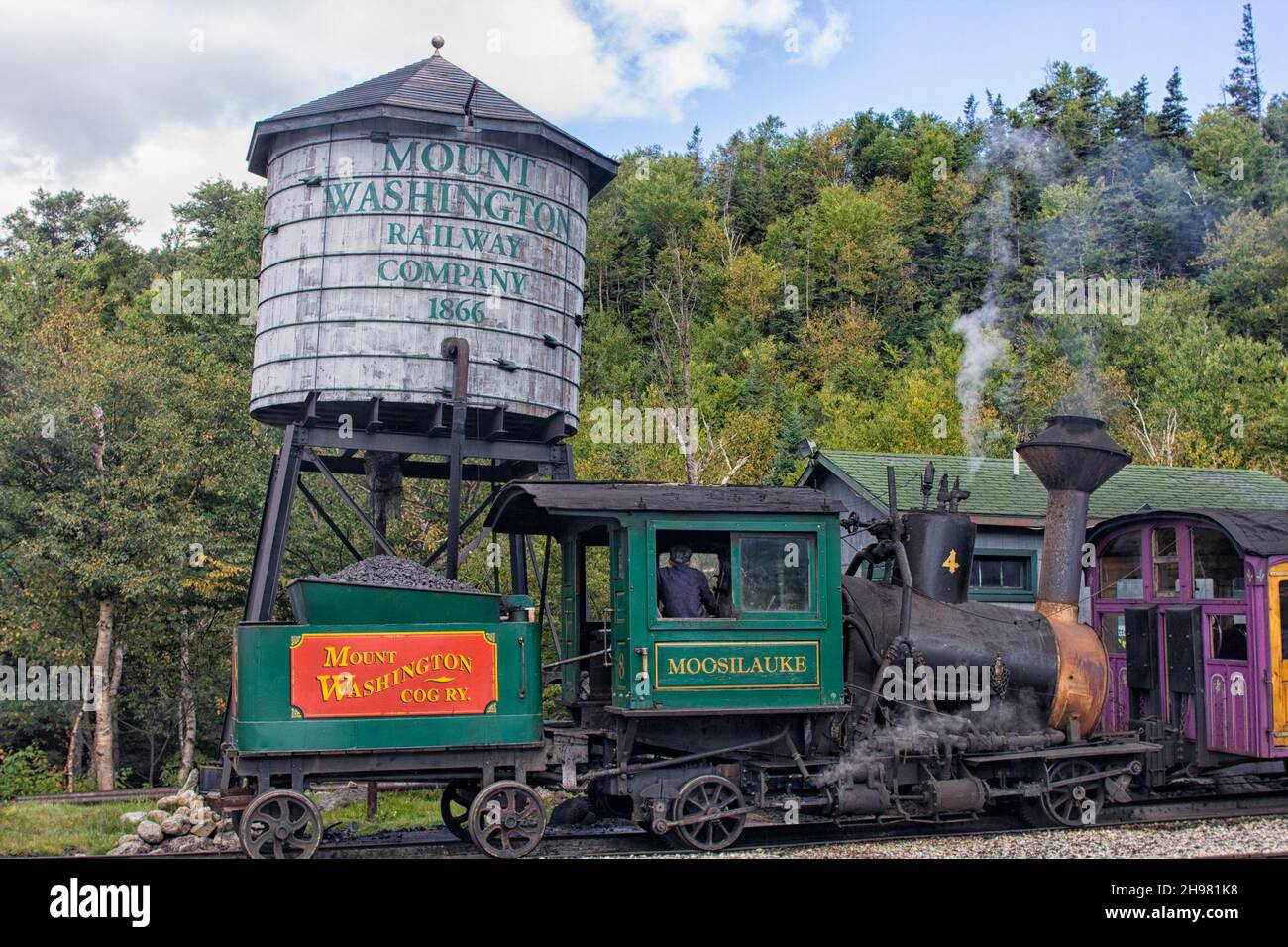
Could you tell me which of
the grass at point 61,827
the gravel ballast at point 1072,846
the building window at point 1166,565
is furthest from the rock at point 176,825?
the building window at point 1166,565

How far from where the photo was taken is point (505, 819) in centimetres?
924

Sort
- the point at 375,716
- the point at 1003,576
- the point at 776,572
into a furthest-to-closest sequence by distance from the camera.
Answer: the point at 1003,576 < the point at 776,572 < the point at 375,716

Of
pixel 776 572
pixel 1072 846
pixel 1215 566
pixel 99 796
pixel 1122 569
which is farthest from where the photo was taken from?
pixel 99 796

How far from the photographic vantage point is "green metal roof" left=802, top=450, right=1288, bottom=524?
19156 millimetres

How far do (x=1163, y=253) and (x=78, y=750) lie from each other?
52.1m

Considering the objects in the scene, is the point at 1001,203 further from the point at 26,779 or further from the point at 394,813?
the point at 394,813

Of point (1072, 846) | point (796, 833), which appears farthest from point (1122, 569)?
point (796, 833)

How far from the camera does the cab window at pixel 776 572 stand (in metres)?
9.72

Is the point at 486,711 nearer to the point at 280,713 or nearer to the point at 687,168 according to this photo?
the point at 280,713

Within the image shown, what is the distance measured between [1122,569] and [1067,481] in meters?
2.11

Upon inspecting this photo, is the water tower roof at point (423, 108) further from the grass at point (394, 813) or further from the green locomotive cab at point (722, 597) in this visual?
the grass at point (394, 813)

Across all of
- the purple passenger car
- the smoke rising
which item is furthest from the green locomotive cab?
the smoke rising

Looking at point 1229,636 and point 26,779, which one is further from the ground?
point 1229,636

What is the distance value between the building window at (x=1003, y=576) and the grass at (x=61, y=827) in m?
12.2
